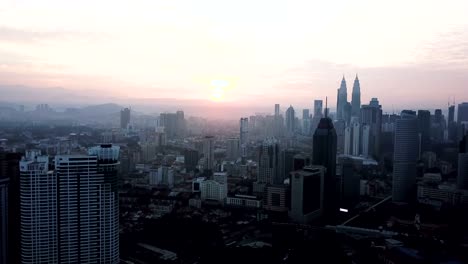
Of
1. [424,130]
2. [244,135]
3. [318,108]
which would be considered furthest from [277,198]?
[244,135]

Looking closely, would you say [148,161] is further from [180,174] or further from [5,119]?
[5,119]

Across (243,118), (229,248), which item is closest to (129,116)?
(243,118)

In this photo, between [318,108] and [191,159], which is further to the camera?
[318,108]

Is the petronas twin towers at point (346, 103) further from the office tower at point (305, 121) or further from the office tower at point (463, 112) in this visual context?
the office tower at point (463, 112)

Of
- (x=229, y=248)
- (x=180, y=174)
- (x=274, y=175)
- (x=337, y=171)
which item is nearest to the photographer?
(x=229, y=248)

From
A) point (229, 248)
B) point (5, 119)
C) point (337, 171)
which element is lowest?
point (229, 248)

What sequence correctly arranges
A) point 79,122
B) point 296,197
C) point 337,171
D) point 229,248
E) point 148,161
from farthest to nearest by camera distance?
point 79,122 < point 148,161 < point 337,171 < point 296,197 < point 229,248

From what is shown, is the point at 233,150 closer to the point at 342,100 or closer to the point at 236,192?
the point at 236,192

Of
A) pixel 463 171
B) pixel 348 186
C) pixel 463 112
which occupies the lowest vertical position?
pixel 348 186
